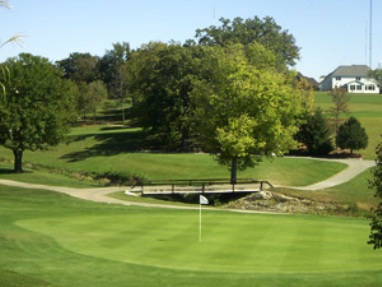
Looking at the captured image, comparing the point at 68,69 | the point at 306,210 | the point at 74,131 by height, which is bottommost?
the point at 306,210

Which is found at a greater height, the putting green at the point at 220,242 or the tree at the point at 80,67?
the tree at the point at 80,67

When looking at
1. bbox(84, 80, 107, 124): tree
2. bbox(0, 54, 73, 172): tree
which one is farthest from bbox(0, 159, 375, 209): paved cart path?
bbox(84, 80, 107, 124): tree

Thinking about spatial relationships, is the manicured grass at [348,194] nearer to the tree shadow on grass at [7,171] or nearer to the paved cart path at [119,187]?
the paved cart path at [119,187]

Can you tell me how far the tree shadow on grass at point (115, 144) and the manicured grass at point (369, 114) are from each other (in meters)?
28.7

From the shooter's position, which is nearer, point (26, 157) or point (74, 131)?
point (26, 157)

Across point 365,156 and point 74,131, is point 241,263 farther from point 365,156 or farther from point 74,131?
point 74,131

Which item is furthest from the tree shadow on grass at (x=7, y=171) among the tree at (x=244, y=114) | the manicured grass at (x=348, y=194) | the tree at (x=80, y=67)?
the tree at (x=80, y=67)

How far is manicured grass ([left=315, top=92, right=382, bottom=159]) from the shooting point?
76725 mm

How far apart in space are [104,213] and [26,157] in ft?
151

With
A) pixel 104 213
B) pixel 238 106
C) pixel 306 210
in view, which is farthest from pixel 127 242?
pixel 238 106

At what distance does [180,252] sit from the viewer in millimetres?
21469

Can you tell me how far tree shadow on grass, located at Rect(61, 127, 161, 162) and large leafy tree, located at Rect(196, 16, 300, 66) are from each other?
75.1ft

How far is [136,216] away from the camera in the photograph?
103 feet

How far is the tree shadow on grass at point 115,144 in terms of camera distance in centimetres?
7594
